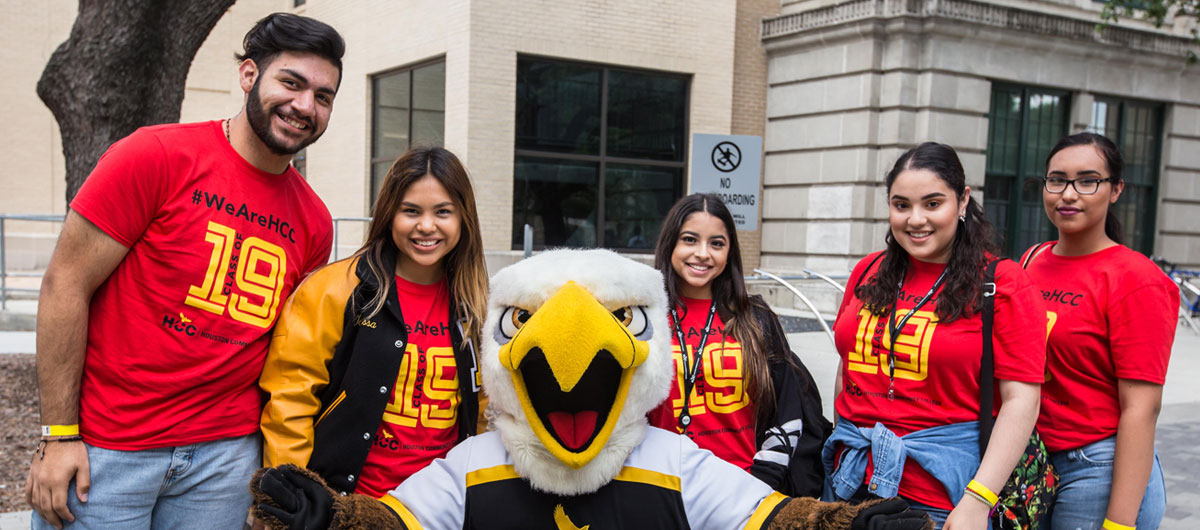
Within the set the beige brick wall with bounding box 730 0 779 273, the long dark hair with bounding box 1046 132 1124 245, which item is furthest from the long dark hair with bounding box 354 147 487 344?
the beige brick wall with bounding box 730 0 779 273

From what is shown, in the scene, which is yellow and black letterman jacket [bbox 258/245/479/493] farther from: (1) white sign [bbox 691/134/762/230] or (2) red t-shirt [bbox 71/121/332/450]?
(1) white sign [bbox 691/134/762/230]

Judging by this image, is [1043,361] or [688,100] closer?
[1043,361]

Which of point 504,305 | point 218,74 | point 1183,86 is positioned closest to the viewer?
point 504,305

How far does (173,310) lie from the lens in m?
2.52

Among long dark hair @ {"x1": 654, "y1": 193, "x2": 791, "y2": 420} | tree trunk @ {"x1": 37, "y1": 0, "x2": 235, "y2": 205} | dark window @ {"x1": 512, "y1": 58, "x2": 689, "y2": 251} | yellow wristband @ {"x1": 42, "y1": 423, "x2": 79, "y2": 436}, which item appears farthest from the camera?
dark window @ {"x1": 512, "y1": 58, "x2": 689, "y2": 251}

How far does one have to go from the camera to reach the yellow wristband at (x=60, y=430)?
2.41 meters

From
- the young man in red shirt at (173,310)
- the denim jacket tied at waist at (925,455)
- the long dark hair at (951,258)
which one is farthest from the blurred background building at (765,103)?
the denim jacket tied at waist at (925,455)

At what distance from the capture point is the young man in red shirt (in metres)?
2.41

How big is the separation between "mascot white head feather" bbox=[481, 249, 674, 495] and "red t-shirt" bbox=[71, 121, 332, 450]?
0.84 metres

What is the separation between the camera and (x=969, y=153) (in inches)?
548

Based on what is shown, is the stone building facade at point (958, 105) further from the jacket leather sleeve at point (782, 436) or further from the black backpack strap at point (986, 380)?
the black backpack strap at point (986, 380)

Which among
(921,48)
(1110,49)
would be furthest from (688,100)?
(1110,49)

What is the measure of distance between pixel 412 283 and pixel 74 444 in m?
1.08

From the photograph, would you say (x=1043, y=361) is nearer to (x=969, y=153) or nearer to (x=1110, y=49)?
(x=969, y=153)
